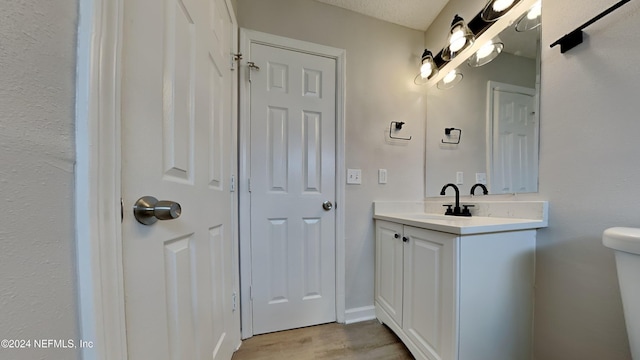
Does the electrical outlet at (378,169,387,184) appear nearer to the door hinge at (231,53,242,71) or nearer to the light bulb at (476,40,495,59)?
the light bulb at (476,40,495,59)

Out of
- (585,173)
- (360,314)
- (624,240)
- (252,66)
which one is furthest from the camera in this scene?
(360,314)

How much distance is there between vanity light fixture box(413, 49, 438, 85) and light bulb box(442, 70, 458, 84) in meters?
0.10

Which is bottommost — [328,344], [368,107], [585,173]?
[328,344]

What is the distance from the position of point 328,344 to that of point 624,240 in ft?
4.64

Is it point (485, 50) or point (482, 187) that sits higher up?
point (485, 50)

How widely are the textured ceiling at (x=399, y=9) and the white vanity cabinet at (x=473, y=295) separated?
65.1 inches

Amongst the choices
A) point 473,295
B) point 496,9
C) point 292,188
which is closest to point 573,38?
point 496,9

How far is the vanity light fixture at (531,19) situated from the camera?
1.05m

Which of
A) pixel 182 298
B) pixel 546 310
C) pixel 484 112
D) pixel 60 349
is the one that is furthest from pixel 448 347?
pixel 484 112

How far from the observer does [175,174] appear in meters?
0.65

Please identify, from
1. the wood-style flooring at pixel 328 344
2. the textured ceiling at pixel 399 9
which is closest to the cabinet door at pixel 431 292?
the wood-style flooring at pixel 328 344

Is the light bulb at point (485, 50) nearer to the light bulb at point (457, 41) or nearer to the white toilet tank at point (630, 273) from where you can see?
the light bulb at point (457, 41)

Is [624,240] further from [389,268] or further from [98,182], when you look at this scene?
[98,182]

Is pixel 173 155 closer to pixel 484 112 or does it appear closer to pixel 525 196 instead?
pixel 525 196
